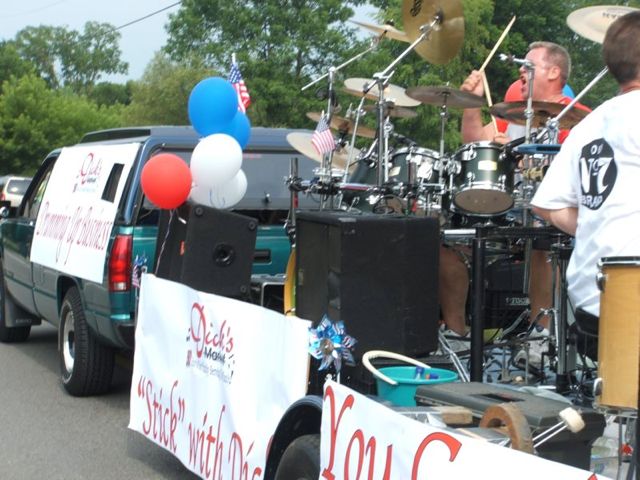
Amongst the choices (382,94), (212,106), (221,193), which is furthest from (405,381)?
(212,106)

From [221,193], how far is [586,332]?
349 centimetres

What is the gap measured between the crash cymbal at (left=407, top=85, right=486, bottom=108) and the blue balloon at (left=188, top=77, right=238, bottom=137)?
1.11 meters

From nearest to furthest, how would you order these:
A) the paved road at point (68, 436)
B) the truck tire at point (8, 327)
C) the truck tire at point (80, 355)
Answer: the paved road at point (68, 436) → the truck tire at point (80, 355) → the truck tire at point (8, 327)

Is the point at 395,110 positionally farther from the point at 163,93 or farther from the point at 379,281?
the point at 163,93

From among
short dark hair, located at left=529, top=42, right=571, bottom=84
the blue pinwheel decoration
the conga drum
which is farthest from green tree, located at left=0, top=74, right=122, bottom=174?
the conga drum

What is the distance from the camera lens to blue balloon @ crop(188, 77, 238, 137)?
6.25m

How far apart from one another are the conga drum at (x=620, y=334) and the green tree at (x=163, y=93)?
112 ft

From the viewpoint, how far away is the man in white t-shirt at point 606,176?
3.21 m

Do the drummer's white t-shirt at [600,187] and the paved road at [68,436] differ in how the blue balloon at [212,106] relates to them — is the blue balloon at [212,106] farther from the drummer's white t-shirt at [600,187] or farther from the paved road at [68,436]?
the drummer's white t-shirt at [600,187]

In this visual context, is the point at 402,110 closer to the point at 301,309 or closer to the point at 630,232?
the point at 301,309

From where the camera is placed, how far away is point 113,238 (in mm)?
6945

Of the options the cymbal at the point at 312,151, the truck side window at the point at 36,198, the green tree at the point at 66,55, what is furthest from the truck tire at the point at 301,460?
the green tree at the point at 66,55

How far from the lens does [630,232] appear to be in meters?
3.19

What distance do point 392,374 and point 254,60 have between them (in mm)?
28793
